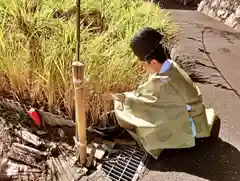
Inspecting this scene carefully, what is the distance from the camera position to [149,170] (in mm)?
2428

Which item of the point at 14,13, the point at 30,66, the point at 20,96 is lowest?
the point at 20,96

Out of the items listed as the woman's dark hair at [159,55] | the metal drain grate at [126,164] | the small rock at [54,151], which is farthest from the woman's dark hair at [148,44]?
the small rock at [54,151]

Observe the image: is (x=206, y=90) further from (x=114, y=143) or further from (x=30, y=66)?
(x=30, y=66)

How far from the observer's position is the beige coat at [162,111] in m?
2.46

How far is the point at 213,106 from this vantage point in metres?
3.31

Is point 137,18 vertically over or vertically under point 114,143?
over

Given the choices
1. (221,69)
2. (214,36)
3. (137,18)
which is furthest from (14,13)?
(214,36)

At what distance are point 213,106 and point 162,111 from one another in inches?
40.1

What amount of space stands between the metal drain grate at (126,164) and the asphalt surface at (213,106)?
75 millimetres

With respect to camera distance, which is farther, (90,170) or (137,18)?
(137,18)

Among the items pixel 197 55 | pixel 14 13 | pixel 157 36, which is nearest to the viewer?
pixel 157 36

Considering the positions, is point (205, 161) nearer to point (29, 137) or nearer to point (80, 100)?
point (80, 100)

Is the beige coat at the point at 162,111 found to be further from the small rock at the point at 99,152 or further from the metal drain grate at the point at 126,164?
the small rock at the point at 99,152

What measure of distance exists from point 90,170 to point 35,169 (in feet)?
1.32
